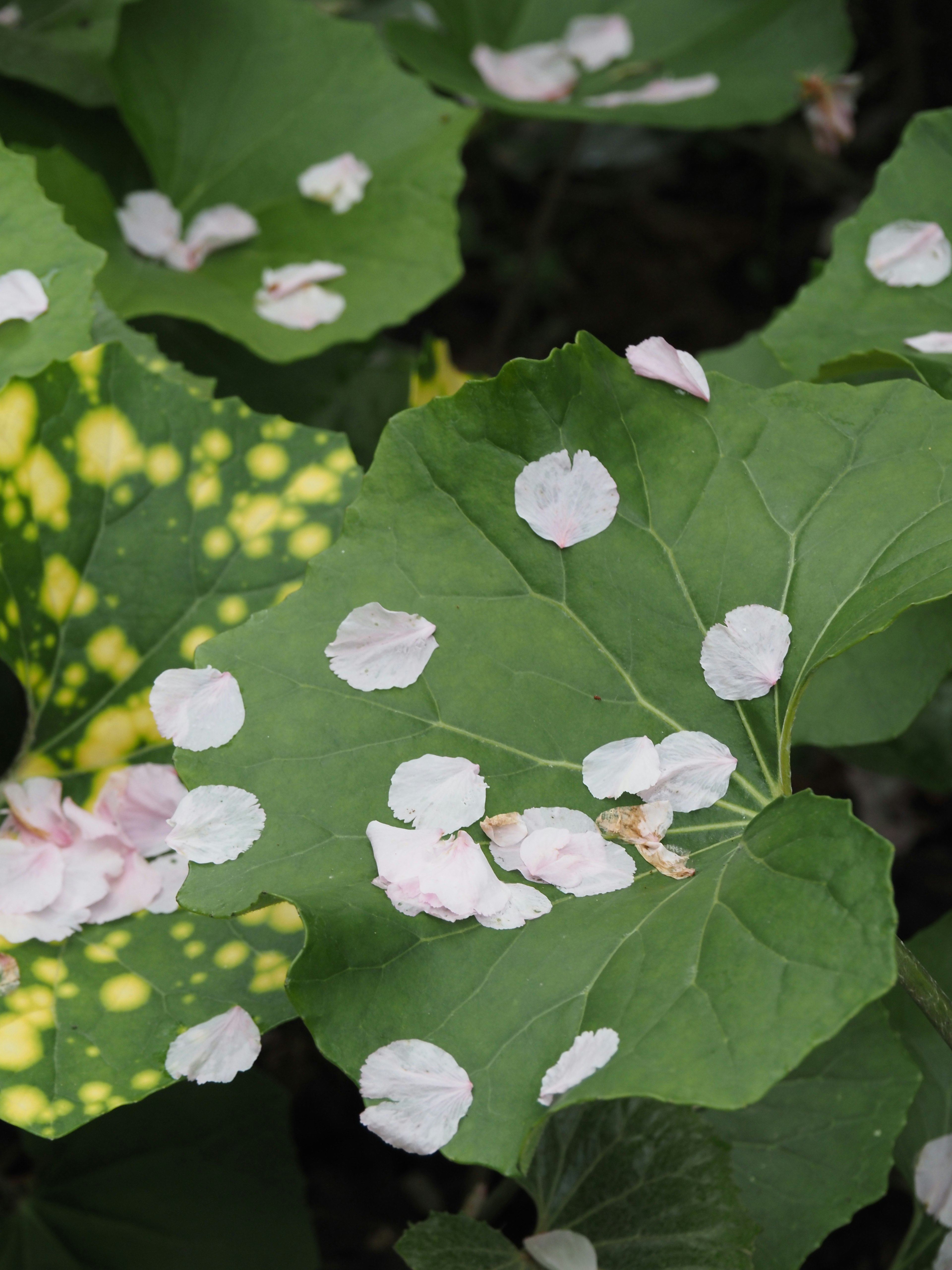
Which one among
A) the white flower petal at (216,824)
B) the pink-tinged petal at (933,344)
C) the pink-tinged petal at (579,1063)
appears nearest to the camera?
the pink-tinged petal at (579,1063)

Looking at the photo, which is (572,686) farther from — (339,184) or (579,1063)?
(339,184)

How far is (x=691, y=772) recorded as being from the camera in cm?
104

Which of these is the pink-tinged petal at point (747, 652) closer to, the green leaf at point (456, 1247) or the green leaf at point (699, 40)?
the green leaf at point (456, 1247)

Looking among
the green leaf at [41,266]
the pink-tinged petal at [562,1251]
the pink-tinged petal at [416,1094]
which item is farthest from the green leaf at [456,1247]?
the green leaf at [41,266]

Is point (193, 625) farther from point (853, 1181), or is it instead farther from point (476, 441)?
point (853, 1181)

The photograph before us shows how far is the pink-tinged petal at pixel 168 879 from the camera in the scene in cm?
115

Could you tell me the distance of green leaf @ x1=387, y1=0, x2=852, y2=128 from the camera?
79.6 inches

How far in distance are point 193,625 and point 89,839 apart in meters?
0.25

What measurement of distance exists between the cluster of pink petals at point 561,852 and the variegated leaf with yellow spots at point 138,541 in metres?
0.40

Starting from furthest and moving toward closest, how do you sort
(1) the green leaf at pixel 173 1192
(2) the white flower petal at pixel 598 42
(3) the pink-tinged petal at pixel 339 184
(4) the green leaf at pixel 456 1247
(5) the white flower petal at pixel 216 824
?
(2) the white flower petal at pixel 598 42 → (3) the pink-tinged petal at pixel 339 184 → (1) the green leaf at pixel 173 1192 → (4) the green leaf at pixel 456 1247 → (5) the white flower petal at pixel 216 824

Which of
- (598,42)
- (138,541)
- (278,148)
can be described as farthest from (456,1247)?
(598,42)

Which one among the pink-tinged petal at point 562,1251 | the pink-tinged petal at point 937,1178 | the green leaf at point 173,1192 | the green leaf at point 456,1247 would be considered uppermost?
the green leaf at point 456,1247

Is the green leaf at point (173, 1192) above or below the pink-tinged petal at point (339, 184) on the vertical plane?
below

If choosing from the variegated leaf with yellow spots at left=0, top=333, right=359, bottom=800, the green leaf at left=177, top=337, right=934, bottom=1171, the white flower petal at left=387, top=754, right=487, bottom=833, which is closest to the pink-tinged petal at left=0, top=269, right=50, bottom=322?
the variegated leaf with yellow spots at left=0, top=333, right=359, bottom=800
